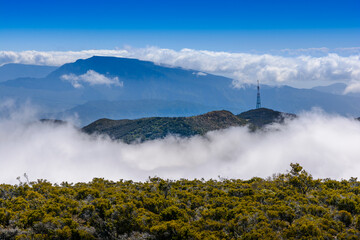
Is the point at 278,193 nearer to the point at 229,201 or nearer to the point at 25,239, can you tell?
the point at 229,201

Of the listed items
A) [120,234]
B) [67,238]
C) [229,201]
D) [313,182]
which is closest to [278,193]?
[229,201]

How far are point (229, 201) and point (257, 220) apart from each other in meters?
7.90

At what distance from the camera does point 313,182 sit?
5444 cm

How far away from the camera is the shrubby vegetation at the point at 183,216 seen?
32.6m

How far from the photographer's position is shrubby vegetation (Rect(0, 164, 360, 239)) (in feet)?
107

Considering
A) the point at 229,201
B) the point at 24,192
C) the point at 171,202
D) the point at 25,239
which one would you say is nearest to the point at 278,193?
the point at 229,201

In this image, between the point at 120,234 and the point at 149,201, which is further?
the point at 149,201

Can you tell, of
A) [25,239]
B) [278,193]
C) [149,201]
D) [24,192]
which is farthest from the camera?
[24,192]

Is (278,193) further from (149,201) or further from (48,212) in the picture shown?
(48,212)

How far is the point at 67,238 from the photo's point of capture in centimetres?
3275

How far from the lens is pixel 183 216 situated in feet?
122

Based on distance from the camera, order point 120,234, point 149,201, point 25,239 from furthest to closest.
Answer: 1. point 149,201
2. point 120,234
3. point 25,239

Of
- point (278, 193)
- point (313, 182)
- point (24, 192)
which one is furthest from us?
point (313, 182)

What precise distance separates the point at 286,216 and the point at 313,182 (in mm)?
20341
